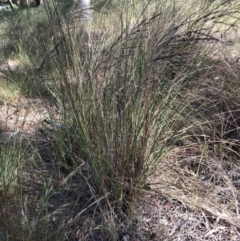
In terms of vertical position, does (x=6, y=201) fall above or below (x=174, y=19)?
below

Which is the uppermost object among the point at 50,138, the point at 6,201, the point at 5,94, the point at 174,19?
the point at 174,19

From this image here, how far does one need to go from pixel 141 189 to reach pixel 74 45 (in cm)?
80

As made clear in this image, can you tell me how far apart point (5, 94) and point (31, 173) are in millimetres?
1548

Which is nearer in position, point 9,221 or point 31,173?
point 9,221

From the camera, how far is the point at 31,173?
73.5 inches

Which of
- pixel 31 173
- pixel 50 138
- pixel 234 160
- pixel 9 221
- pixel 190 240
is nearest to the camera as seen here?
pixel 9 221

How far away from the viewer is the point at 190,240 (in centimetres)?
167

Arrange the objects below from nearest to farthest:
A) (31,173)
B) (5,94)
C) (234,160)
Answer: (31,173)
(234,160)
(5,94)

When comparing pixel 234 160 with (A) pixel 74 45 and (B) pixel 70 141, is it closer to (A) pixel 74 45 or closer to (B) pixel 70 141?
(B) pixel 70 141

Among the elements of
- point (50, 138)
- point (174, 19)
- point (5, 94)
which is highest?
point (174, 19)

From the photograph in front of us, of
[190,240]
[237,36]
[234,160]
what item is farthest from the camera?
[237,36]

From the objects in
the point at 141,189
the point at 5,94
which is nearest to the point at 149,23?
the point at 141,189

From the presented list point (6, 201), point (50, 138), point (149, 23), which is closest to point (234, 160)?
point (149, 23)

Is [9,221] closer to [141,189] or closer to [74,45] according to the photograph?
[141,189]
